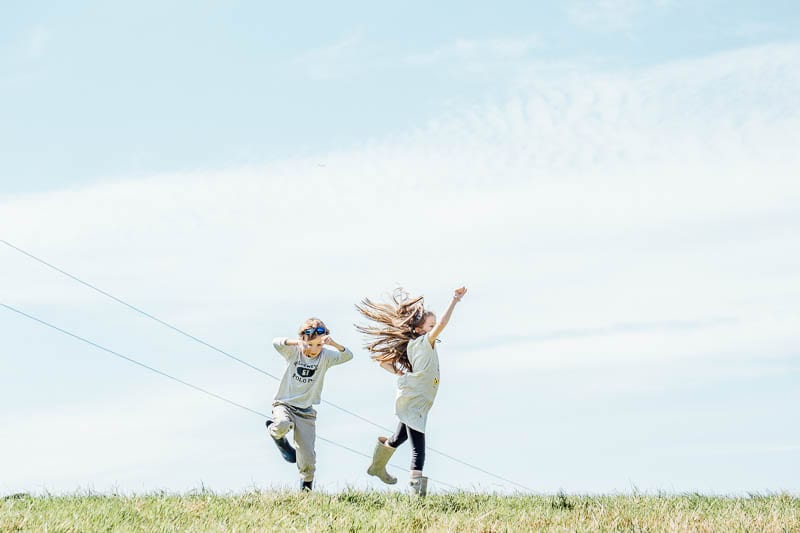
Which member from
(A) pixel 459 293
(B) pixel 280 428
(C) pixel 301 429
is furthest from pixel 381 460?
(A) pixel 459 293

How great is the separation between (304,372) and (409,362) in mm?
1160

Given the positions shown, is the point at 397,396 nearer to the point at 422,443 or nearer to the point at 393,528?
the point at 422,443

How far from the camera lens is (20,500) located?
9.23 metres

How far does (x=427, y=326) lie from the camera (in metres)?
10.7

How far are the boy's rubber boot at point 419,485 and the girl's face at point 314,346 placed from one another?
1.81m

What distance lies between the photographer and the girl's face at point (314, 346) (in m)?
10.9

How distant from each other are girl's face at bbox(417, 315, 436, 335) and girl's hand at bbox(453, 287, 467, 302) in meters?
0.70

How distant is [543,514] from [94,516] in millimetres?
3686

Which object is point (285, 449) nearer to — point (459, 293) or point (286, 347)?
point (286, 347)

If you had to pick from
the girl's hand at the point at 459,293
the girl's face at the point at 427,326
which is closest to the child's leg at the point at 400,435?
the girl's face at the point at 427,326

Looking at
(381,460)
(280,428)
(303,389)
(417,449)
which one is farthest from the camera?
(303,389)

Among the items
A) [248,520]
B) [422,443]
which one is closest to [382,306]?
[422,443]

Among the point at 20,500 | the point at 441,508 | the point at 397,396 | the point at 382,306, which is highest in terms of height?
the point at 382,306

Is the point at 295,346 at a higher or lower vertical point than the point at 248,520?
higher
